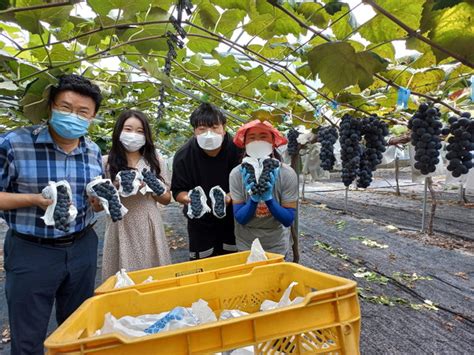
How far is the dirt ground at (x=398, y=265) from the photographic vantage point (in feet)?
8.45

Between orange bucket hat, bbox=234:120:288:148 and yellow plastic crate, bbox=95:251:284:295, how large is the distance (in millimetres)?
805

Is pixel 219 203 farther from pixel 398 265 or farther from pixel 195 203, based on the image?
pixel 398 265

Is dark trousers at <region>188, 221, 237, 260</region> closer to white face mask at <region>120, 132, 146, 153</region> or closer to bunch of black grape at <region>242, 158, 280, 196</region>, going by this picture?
bunch of black grape at <region>242, 158, 280, 196</region>

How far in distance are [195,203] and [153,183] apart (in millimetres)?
283

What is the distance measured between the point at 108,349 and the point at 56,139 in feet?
3.87

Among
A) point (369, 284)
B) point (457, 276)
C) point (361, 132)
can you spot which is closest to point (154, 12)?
point (361, 132)

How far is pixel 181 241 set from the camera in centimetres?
579

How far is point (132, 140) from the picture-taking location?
6.84ft

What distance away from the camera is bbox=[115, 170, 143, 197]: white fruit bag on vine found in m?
1.93

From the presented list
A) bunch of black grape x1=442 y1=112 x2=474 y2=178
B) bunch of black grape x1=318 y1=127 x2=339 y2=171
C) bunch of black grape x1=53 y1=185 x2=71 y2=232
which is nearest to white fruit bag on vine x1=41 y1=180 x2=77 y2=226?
bunch of black grape x1=53 y1=185 x2=71 y2=232

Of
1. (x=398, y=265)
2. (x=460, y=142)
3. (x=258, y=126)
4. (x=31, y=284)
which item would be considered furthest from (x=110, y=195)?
(x=398, y=265)

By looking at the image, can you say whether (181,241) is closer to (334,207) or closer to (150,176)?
(150,176)

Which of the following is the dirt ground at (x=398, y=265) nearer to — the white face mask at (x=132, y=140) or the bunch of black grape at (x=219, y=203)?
the bunch of black grape at (x=219, y=203)

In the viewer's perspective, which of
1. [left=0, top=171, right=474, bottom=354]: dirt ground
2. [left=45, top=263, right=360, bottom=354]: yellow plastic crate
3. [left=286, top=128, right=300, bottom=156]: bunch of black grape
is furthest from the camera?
[left=286, top=128, right=300, bottom=156]: bunch of black grape
